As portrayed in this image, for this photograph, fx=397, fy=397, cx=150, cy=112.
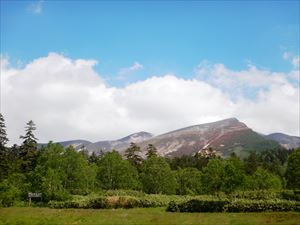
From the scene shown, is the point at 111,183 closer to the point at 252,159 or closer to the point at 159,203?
the point at 159,203

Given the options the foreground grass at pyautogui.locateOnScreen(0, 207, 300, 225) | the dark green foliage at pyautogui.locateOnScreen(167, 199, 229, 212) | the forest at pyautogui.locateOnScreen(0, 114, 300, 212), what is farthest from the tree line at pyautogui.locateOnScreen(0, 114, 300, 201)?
the dark green foliage at pyautogui.locateOnScreen(167, 199, 229, 212)

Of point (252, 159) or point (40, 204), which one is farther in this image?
point (252, 159)

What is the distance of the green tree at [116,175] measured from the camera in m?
79.9

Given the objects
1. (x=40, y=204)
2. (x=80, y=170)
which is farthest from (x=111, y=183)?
(x=40, y=204)

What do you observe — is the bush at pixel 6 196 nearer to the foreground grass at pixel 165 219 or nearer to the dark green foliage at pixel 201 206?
the foreground grass at pixel 165 219

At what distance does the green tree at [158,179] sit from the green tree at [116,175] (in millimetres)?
2484

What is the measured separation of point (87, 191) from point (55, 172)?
756 cm

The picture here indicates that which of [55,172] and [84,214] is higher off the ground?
[55,172]

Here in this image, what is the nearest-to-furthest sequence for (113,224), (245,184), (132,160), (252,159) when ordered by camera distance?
(113,224) → (245,184) → (132,160) → (252,159)

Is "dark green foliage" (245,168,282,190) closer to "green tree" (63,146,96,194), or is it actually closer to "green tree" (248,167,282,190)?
"green tree" (248,167,282,190)

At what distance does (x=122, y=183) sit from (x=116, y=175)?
2060 mm

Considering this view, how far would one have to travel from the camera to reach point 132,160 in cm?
11375

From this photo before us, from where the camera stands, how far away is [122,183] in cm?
7975

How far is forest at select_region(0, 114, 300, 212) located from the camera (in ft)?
154
